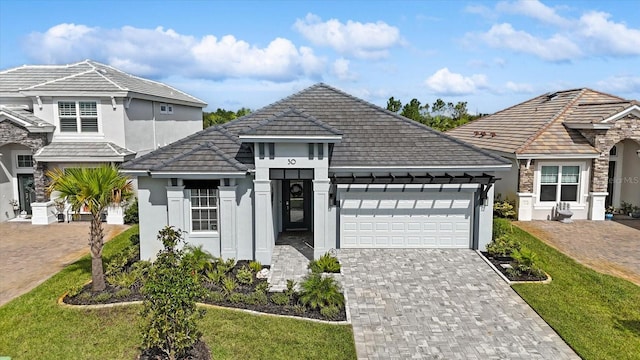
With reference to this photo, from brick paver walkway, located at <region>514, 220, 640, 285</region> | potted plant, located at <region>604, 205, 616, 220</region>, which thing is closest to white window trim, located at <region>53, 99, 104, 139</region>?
brick paver walkway, located at <region>514, 220, 640, 285</region>

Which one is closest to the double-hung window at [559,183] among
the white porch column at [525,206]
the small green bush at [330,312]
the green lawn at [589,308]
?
the white porch column at [525,206]

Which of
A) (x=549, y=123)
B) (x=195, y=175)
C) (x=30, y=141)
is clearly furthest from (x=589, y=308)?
(x=30, y=141)

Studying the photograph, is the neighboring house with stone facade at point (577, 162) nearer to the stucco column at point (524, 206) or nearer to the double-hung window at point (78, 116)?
the stucco column at point (524, 206)

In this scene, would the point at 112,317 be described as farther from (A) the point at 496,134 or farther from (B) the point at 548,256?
(A) the point at 496,134

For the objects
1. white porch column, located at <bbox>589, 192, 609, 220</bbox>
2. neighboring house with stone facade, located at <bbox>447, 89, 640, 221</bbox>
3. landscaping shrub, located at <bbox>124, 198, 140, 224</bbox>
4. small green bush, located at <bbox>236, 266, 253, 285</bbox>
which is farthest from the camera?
landscaping shrub, located at <bbox>124, 198, 140, 224</bbox>

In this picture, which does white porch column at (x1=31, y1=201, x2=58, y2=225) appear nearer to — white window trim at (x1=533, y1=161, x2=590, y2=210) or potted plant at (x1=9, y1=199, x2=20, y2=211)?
potted plant at (x1=9, y1=199, x2=20, y2=211)

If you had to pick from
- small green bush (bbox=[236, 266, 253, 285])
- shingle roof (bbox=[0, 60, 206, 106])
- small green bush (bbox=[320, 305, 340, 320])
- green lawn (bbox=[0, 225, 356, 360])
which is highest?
shingle roof (bbox=[0, 60, 206, 106])
